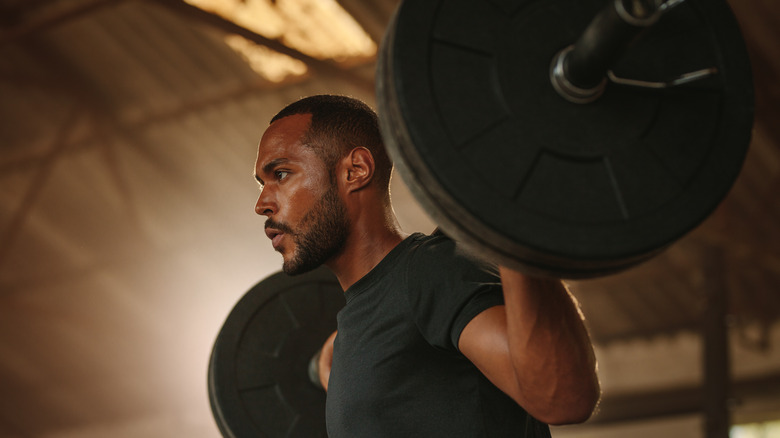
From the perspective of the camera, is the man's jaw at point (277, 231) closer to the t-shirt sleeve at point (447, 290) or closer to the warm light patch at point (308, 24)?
the t-shirt sleeve at point (447, 290)

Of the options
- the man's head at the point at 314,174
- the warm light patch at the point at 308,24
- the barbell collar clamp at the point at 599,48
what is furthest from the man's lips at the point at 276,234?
the warm light patch at the point at 308,24

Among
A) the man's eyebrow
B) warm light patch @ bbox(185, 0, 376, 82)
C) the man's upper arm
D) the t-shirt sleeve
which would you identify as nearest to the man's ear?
the man's eyebrow

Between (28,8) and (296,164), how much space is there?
20.1ft

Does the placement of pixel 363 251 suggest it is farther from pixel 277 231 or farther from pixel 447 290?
pixel 447 290

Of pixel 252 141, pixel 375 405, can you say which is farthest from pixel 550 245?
pixel 252 141

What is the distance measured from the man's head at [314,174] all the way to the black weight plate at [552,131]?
0.43m

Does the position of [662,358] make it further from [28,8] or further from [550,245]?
[550,245]

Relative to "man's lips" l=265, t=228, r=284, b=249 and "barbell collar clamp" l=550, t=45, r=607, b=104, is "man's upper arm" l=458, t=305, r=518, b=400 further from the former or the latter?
"man's lips" l=265, t=228, r=284, b=249

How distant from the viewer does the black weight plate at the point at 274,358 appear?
180 cm

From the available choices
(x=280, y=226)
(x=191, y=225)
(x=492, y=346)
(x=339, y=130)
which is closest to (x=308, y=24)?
(x=191, y=225)

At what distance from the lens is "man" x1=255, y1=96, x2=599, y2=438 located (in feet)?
3.36

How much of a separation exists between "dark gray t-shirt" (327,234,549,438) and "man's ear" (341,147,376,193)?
0.60 feet

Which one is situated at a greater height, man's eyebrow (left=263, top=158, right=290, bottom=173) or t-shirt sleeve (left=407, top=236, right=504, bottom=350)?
man's eyebrow (left=263, top=158, right=290, bottom=173)

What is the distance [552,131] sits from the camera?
96 centimetres
